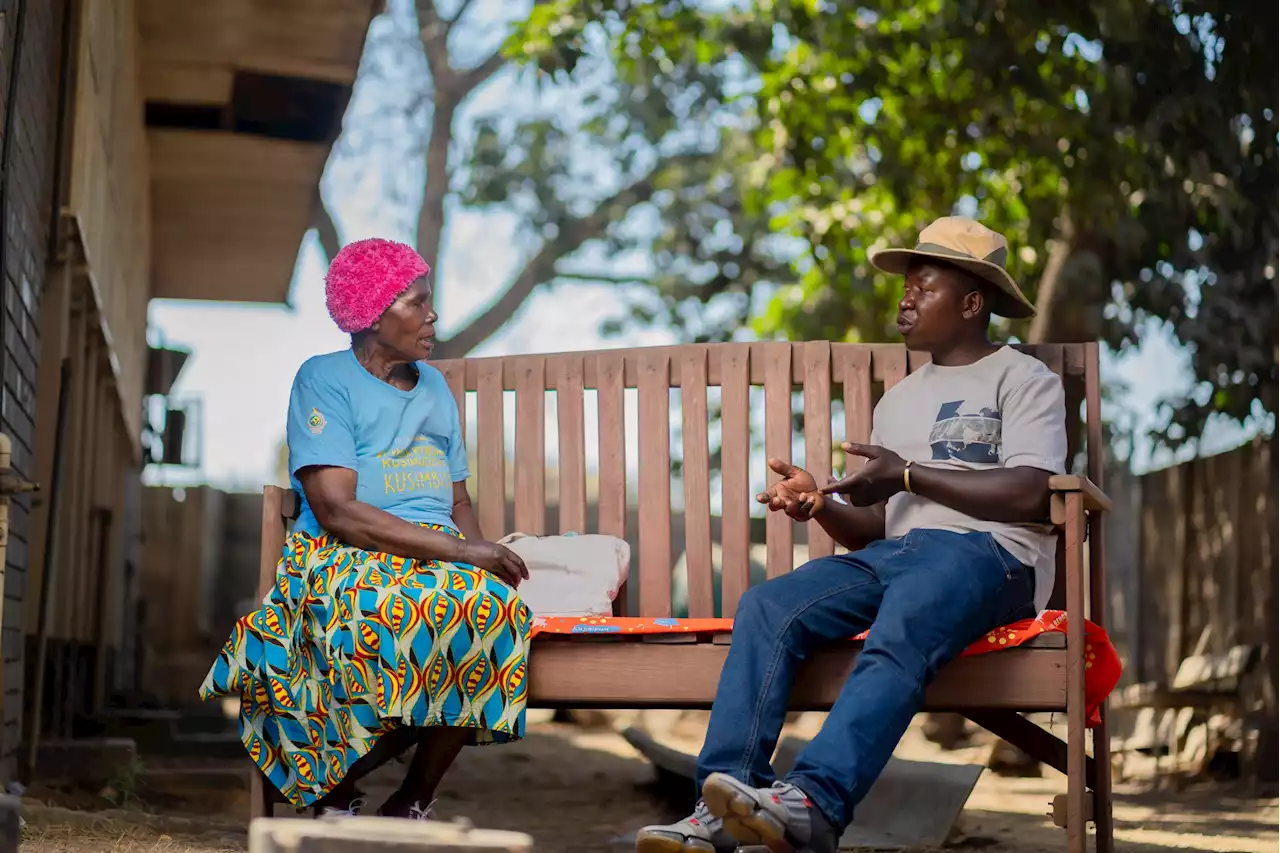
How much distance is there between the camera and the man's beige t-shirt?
3.51 meters

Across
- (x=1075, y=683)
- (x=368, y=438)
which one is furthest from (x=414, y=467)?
(x=1075, y=683)

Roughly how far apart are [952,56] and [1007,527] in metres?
4.95

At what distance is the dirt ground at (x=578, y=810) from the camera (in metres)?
4.06

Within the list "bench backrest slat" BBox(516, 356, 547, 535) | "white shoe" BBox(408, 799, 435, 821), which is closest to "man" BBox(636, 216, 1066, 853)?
"white shoe" BBox(408, 799, 435, 821)

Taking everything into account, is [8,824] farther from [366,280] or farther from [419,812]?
[366,280]

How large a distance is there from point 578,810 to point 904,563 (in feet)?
9.60

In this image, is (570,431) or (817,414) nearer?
(817,414)

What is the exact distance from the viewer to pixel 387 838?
1.88 metres

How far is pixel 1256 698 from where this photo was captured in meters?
6.82

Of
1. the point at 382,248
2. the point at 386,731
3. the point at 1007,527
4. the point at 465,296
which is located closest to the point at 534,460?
the point at 382,248

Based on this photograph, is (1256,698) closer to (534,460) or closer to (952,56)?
(952,56)

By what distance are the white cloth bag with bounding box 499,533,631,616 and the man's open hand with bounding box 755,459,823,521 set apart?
63 centimetres

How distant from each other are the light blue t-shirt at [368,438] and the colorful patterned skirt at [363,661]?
8.2 inches

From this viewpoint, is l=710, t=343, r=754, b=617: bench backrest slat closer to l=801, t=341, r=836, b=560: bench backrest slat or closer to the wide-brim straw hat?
l=801, t=341, r=836, b=560: bench backrest slat
